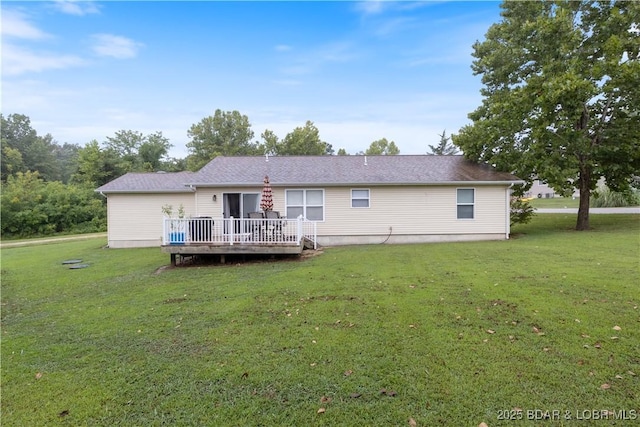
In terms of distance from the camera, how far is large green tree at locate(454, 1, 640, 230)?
11.9 meters

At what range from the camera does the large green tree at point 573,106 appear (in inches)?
468

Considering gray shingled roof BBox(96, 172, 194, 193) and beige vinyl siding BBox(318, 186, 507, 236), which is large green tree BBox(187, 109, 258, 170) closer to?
gray shingled roof BBox(96, 172, 194, 193)

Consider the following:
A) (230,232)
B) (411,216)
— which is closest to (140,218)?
(230,232)

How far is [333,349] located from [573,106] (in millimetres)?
13413

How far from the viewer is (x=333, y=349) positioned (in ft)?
11.7

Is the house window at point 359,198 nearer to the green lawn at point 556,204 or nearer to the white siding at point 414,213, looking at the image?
the white siding at point 414,213

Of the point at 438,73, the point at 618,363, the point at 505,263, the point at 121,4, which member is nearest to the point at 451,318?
the point at 618,363

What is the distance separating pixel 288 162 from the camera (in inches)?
562

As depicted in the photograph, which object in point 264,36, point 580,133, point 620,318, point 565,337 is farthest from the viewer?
point 264,36

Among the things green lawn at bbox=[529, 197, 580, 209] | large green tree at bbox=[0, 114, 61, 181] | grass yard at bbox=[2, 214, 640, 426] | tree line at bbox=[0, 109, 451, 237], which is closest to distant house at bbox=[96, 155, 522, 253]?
grass yard at bbox=[2, 214, 640, 426]

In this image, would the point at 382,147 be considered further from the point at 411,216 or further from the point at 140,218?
the point at 140,218

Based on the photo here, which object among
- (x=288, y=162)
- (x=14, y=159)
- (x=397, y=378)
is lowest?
(x=397, y=378)

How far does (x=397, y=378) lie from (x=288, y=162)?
12.0 m

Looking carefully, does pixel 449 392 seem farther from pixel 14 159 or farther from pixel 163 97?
pixel 14 159
